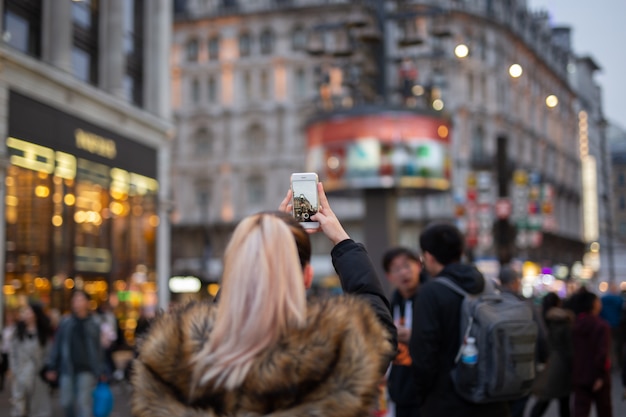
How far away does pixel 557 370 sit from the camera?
10.2m

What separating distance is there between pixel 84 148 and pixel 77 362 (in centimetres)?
1566

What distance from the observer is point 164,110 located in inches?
1326

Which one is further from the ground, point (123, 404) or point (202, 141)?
point (202, 141)

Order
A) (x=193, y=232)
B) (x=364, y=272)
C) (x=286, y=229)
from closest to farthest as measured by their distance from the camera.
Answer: (x=286, y=229)
(x=364, y=272)
(x=193, y=232)

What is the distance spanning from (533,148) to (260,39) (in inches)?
1046

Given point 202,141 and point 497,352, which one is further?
point 202,141

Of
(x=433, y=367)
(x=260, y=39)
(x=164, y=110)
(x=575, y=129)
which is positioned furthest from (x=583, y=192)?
(x=433, y=367)

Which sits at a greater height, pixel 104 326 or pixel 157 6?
pixel 157 6

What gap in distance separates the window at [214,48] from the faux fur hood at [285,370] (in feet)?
209

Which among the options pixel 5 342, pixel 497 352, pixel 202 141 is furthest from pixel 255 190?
pixel 497 352

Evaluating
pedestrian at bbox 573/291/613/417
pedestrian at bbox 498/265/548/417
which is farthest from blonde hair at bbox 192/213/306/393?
pedestrian at bbox 573/291/613/417

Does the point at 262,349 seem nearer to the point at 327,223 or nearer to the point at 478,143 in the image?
the point at 327,223

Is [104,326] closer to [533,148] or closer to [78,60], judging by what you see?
[78,60]

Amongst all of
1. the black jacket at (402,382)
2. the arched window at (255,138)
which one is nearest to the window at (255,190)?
the arched window at (255,138)
